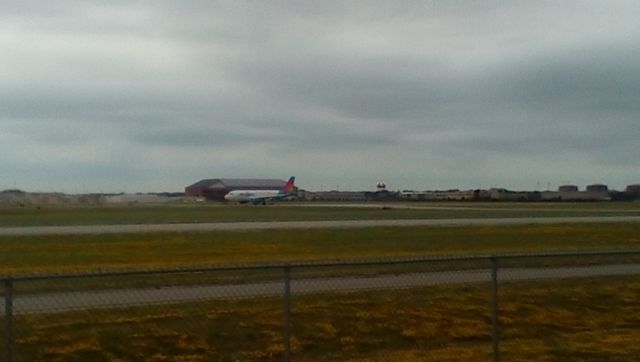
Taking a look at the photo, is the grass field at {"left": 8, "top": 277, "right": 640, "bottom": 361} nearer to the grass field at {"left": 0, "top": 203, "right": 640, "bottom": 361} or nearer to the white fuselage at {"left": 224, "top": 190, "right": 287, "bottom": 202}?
the grass field at {"left": 0, "top": 203, "right": 640, "bottom": 361}

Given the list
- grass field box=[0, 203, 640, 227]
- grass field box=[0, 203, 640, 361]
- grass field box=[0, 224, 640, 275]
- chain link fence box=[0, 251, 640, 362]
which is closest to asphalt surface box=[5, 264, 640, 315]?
chain link fence box=[0, 251, 640, 362]

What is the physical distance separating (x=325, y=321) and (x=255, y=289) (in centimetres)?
453

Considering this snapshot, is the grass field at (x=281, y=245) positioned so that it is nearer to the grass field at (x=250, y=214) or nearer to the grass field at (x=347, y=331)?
the grass field at (x=347, y=331)

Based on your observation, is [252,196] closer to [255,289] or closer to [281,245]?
[281,245]

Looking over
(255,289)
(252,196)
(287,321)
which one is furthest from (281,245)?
(252,196)

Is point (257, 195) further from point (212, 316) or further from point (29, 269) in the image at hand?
point (212, 316)

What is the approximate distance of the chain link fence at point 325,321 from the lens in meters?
12.4

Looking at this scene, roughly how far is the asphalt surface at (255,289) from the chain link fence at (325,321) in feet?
0.18

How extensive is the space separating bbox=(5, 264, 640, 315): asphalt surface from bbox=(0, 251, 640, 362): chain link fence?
0.06 meters

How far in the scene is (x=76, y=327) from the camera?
13477mm

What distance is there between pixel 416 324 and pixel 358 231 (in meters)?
32.5

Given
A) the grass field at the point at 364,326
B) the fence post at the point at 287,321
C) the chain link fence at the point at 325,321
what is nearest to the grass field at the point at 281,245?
the grass field at the point at 364,326

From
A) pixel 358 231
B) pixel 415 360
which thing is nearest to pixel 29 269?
pixel 415 360

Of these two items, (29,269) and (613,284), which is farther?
(29,269)
